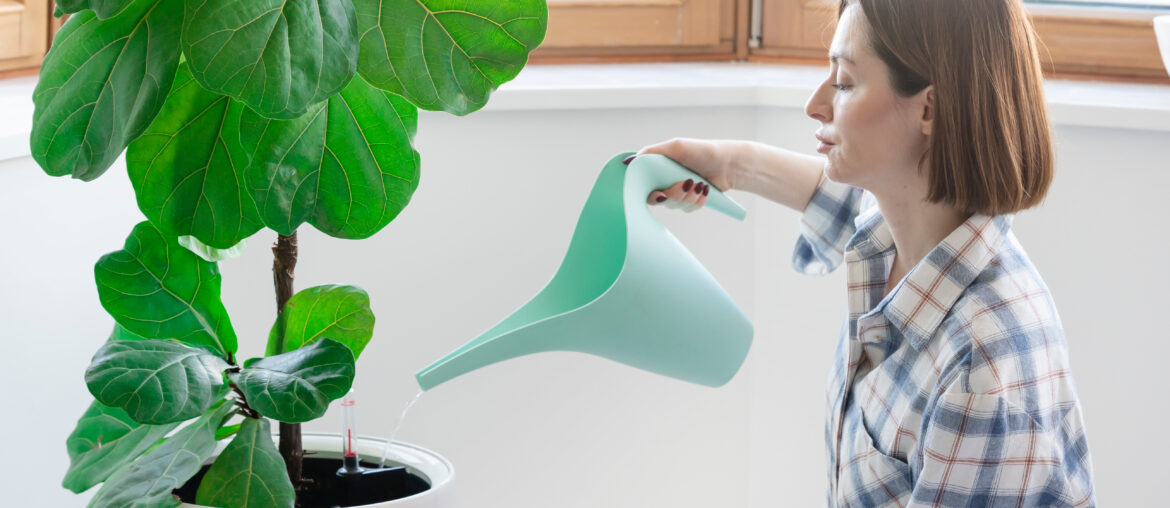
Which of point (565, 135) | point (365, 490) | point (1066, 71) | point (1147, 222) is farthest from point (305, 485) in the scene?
point (1066, 71)

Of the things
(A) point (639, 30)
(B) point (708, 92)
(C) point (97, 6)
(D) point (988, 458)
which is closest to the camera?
(C) point (97, 6)

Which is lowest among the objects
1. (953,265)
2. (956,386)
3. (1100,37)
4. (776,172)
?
(956,386)

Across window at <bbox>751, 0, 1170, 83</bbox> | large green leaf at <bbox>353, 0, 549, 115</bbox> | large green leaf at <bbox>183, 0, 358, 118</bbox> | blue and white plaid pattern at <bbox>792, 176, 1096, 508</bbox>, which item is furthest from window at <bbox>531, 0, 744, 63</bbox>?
large green leaf at <bbox>183, 0, 358, 118</bbox>

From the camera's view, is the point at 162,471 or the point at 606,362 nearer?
the point at 162,471

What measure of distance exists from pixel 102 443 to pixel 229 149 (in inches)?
12.8

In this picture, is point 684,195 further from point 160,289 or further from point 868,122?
point 160,289

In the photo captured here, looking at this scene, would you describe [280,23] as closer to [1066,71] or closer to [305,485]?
[305,485]

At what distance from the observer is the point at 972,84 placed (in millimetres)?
1086

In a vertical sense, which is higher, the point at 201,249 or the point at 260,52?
the point at 260,52

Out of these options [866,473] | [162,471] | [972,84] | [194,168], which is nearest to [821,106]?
[972,84]

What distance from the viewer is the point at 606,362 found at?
6.06 feet

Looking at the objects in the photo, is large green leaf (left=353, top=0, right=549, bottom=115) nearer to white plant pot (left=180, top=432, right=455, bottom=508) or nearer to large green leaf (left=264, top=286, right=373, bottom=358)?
large green leaf (left=264, top=286, right=373, bottom=358)

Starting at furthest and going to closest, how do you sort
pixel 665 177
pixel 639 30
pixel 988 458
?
pixel 639 30
pixel 665 177
pixel 988 458

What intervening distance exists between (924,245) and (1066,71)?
0.86 m
